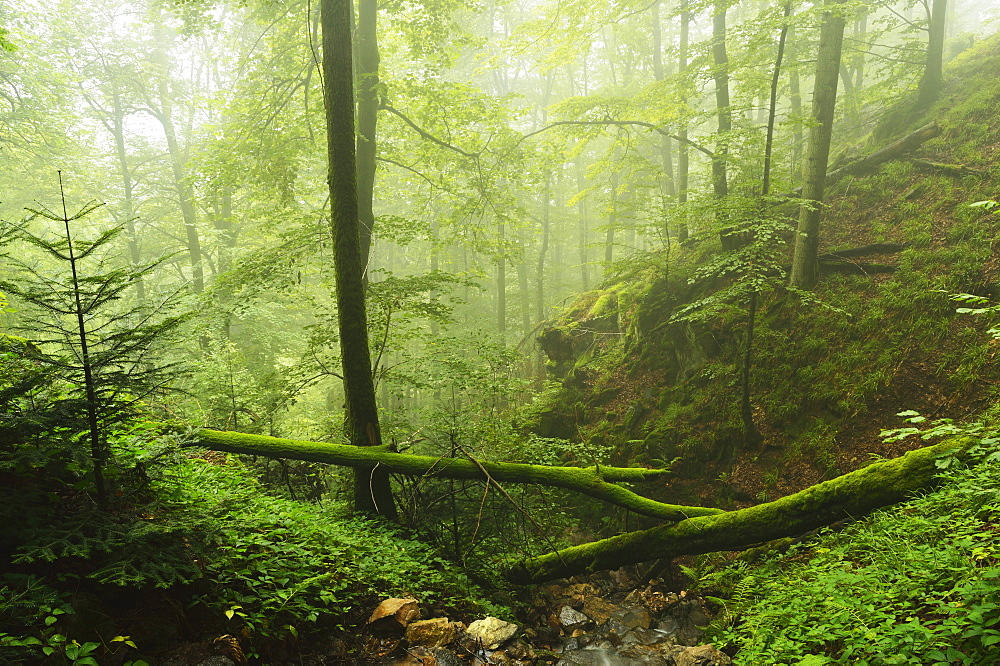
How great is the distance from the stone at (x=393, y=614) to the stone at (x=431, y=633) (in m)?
0.07

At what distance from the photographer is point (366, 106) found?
9.26m

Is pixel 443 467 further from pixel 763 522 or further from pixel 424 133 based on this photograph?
pixel 424 133

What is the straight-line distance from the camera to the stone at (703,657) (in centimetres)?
458

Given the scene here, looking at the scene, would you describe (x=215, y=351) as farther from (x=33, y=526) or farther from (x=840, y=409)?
(x=840, y=409)

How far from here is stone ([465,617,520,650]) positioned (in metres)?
4.53

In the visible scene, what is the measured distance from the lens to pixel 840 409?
24.3 ft

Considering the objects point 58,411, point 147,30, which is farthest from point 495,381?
point 147,30

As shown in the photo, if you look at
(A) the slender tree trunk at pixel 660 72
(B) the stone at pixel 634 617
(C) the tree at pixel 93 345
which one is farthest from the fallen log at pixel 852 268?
(C) the tree at pixel 93 345

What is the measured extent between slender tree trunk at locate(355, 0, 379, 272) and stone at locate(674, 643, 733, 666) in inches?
302

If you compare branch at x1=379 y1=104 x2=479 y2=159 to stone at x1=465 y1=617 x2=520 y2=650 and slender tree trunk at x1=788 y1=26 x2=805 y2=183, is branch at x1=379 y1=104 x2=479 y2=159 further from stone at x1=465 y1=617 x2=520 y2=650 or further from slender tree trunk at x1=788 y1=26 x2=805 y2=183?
stone at x1=465 y1=617 x2=520 y2=650

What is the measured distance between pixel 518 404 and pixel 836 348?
7.16 meters

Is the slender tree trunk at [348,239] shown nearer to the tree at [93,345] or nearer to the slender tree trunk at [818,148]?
the tree at [93,345]

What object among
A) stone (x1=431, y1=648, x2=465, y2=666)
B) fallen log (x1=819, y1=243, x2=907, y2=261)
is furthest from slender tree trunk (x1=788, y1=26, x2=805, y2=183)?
stone (x1=431, y1=648, x2=465, y2=666)

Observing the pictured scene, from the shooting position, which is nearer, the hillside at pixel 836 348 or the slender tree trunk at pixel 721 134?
the hillside at pixel 836 348
